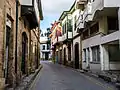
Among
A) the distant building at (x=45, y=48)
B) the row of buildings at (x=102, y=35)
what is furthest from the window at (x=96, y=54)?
the distant building at (x=45, y=48)

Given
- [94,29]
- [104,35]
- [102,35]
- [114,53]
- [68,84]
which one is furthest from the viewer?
[94,29]

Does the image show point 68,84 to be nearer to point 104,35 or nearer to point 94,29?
point 104,35

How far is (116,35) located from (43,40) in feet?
220

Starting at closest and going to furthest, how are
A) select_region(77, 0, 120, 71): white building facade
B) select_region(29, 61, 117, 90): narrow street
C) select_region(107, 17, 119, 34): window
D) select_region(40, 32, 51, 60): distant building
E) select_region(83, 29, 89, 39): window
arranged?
select_region(29, 61, 117, 90): narrow street → select_region(77, 0, 120, 71): white building facade → select_region(107, 17, 119, 34): window → select_region(83, 29, 89, 39): window → select_region(40, 32, 51, 60): distant building

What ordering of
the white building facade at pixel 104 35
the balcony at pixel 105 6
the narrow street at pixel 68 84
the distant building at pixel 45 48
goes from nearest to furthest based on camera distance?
the narrow street at pixel 68 84, the balcony at pixel 105 6, the white building facade at pixel 104 35, the distant building at pixel 45 48

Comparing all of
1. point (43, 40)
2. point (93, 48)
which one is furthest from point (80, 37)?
point (43, 40)

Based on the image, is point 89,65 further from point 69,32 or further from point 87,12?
point 69,32

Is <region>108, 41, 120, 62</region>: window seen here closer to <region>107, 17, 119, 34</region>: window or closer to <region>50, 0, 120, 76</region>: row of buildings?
<region>50, 0, 120, 76</region>: row of buildings

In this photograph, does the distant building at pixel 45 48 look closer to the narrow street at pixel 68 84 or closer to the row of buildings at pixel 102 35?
the row of buildings at pixel 102 35

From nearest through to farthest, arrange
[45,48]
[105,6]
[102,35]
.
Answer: [105,6], [102,35], [45,48]

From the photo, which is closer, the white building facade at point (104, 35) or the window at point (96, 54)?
the white building facade at point (104, 35)

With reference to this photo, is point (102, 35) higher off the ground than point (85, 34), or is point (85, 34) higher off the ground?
point (85, 34)

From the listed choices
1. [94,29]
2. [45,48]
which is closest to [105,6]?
[94,29]

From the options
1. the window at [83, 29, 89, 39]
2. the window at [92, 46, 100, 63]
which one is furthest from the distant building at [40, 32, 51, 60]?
the window at [92, 46, 100, 63]
